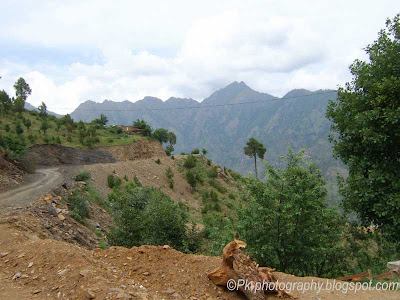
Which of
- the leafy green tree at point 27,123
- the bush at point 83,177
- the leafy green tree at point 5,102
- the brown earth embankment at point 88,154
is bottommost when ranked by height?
the bush at point 83,177

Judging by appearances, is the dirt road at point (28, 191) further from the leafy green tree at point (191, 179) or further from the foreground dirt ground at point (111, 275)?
the leafy green tree at point (191, 179)

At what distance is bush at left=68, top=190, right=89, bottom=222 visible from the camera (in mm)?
15847

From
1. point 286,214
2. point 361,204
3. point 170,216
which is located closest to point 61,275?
point 170,216

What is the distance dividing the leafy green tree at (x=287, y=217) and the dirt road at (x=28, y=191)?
11419 mm

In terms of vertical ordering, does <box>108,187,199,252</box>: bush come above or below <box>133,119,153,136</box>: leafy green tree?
below

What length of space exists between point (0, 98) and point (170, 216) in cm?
4011

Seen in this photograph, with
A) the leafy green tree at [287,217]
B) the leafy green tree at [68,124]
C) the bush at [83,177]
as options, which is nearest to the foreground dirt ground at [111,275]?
the leafy green tree at [287,217]

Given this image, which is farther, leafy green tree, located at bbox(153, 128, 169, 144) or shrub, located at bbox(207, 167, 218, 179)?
leafy green tree, located at bbox(153, 128, 169, 144)

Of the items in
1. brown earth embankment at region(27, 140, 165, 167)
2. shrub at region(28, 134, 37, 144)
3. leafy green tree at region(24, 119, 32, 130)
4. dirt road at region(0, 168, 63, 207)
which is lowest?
dirt road at region(0, 168, 63, 207)

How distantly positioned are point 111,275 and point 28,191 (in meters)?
13.9

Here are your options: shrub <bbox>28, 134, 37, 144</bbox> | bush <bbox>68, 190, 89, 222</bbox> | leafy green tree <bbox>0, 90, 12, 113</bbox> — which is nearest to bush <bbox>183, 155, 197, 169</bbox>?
shrub <bbox>28, 134, 37, 144</bbox>

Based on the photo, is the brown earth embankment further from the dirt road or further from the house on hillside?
the dirt road

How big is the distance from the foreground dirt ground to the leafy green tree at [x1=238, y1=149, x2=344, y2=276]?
2.16 m

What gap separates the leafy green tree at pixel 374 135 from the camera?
317 inches
